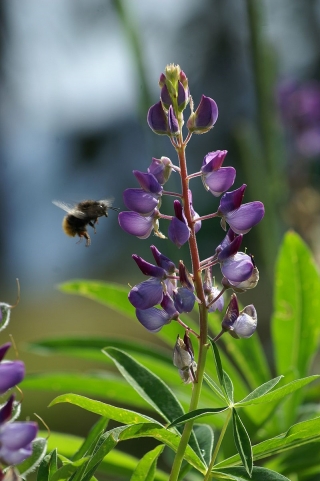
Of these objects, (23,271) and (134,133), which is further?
(23,271)

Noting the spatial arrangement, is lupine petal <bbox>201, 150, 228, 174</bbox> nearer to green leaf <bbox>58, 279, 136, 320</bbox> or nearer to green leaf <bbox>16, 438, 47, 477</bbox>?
green leaf <bbox>16, 438, 47, 477</bbox>

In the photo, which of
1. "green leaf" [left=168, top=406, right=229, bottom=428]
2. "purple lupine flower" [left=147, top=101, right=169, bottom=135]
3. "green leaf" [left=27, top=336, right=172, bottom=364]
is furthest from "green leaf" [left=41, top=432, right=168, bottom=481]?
"purple lupine flower" [left=147, top=101, right=169, bottom=135]

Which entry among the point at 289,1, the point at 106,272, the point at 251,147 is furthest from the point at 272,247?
the point at 106,272

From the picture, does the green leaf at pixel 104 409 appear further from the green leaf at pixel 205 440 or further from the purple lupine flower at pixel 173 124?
the purple lupine flower at pixel 173 124

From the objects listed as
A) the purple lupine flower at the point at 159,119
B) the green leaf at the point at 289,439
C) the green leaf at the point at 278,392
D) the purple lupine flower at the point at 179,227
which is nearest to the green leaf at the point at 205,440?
the green leaf at the point at 289,439

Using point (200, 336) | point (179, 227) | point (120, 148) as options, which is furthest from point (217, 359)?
point (120, 148)

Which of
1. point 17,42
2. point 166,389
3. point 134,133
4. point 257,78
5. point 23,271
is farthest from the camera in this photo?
point 23,271

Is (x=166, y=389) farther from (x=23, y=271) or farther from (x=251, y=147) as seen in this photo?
(x=23, y=271)
